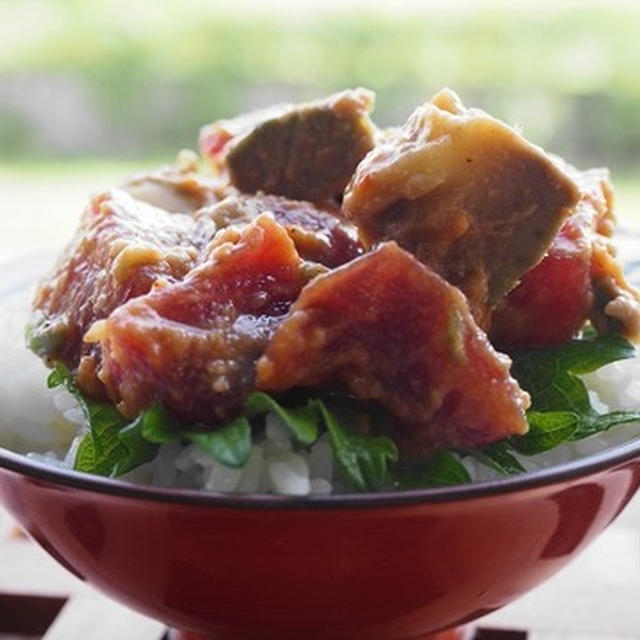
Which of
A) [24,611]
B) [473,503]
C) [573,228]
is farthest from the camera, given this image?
[24,611]

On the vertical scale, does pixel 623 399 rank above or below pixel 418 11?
above

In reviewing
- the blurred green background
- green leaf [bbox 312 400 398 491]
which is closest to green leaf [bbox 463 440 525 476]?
green leaf [bbox 312 400 398 491]

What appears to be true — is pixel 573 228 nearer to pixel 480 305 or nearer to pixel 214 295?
pixel 480 305

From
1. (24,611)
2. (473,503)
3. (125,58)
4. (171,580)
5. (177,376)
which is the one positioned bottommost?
(125,58)

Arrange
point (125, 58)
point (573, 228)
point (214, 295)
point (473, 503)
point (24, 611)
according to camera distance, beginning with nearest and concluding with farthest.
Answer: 1. point (473, 503)
2. point (214, 295)
3. point (573, 228)
4. point (24, 611)
5. point (125, 58)

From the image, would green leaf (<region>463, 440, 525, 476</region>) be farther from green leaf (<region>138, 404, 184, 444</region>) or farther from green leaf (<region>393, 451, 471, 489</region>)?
green leaf (<region>138, 404, 184, 444</region>)

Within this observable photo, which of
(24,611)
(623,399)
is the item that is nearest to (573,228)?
(623,399)

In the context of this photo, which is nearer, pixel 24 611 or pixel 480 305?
pixel 480 305

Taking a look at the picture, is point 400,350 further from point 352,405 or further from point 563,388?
point 563,388
